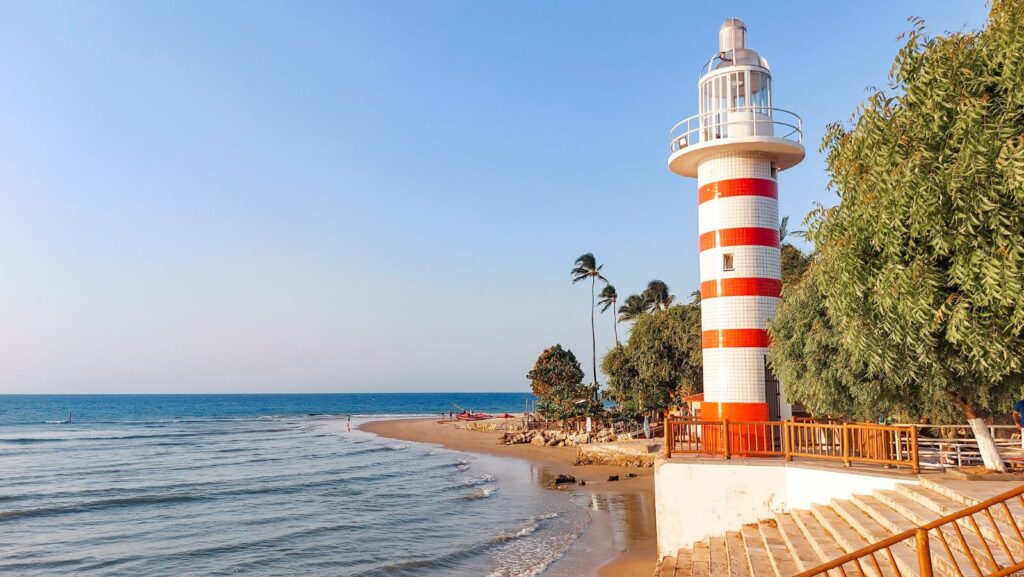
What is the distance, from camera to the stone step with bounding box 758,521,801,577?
966 centimetres

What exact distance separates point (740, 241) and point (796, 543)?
725 centimetres

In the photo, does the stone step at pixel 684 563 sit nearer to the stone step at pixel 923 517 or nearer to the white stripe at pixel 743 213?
the stone step at pixel 923 517

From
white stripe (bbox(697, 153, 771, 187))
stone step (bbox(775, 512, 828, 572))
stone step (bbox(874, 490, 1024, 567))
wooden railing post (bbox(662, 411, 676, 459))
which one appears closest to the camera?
stone step (bbox(874, 490, 1024, 567))

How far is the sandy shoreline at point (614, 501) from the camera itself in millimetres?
16516

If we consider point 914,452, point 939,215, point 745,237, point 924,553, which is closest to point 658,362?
point 745,237

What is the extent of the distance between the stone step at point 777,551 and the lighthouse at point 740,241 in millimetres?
3618

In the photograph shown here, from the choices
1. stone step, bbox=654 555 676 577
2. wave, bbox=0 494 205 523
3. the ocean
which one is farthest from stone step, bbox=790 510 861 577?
wave, bbox=0 494 205 523

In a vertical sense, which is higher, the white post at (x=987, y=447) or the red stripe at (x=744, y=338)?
the red stripe at (x=744, y=338)

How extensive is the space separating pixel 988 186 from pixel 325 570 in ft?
52.6

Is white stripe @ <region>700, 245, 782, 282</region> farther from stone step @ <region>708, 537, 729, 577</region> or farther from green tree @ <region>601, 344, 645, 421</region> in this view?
green tree @ <region>601, 344, 645, 421</region>

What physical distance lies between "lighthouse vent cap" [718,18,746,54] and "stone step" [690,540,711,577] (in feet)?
37.6

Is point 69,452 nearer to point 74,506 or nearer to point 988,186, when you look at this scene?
point 74,506

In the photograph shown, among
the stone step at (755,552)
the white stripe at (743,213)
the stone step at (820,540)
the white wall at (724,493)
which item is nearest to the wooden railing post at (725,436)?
the white wall at (724,493)

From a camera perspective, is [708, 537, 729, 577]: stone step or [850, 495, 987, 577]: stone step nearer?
[850, 495, 987, 577]: stone step
